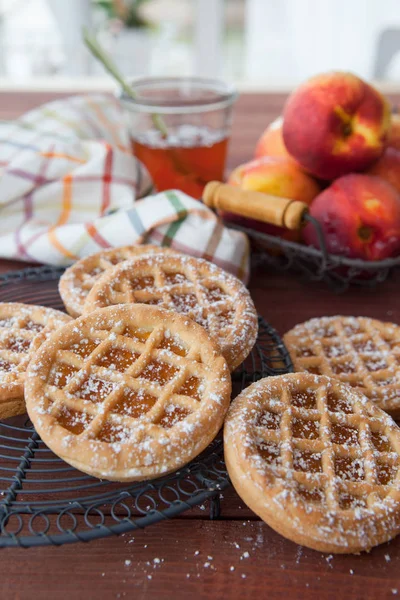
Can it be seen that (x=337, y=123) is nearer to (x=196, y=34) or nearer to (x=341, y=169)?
(x=341, y=169)

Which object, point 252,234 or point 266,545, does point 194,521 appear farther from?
point 252,234

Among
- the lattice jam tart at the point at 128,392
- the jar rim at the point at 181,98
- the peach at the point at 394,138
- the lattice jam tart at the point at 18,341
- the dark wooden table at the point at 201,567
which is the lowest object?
the dark wooden table at the point at 201,567

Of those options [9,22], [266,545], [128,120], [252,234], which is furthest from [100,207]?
[9,22]

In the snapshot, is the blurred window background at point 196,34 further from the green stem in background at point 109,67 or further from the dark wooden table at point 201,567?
the dark wooden table at point 201,567

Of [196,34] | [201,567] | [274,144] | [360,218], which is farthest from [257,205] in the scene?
[196,34]

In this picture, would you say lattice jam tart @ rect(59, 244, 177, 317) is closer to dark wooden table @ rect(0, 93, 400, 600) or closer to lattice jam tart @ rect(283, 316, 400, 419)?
lattice jam tart @ rect(283, 316, 400, 419)

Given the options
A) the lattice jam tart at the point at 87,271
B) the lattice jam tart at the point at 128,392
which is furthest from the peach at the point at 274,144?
the lattice jam tart at the point at 128,392
